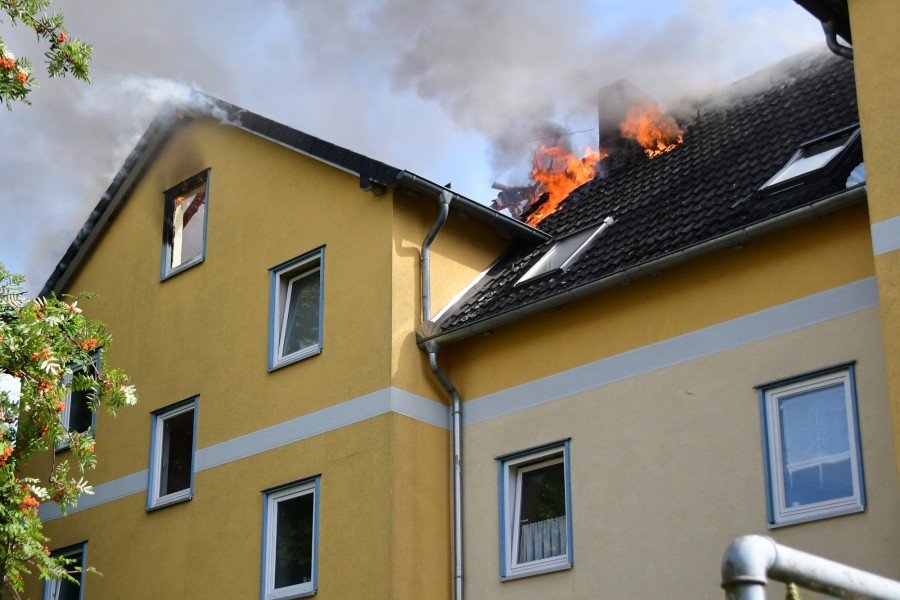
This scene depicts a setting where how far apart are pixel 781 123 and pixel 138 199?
9.28 metres

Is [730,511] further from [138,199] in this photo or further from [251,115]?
[138,199]

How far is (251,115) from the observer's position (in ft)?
54.5

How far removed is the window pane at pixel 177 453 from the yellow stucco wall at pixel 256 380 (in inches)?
10.5

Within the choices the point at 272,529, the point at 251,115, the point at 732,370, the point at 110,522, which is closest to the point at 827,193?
the point at 732,370

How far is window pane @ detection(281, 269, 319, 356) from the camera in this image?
14922 mm

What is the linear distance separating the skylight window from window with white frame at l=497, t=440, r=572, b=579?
2077mm

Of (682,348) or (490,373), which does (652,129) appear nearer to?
(490,373)

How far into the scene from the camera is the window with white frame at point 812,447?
10297 mm

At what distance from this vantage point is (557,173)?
18.1 metres

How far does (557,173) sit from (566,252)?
405 centimetres

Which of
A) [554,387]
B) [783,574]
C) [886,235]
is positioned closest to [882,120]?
[886,235]

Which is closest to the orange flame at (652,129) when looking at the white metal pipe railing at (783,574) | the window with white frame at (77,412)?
the window with white frame at (77,412)

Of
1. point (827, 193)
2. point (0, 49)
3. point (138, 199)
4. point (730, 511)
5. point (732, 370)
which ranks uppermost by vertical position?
point (138, 199)

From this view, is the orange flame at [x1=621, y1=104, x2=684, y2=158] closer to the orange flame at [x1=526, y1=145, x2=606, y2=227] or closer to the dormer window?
the orange flame at [x1=526, y1=145, x2=606, y2=227]
